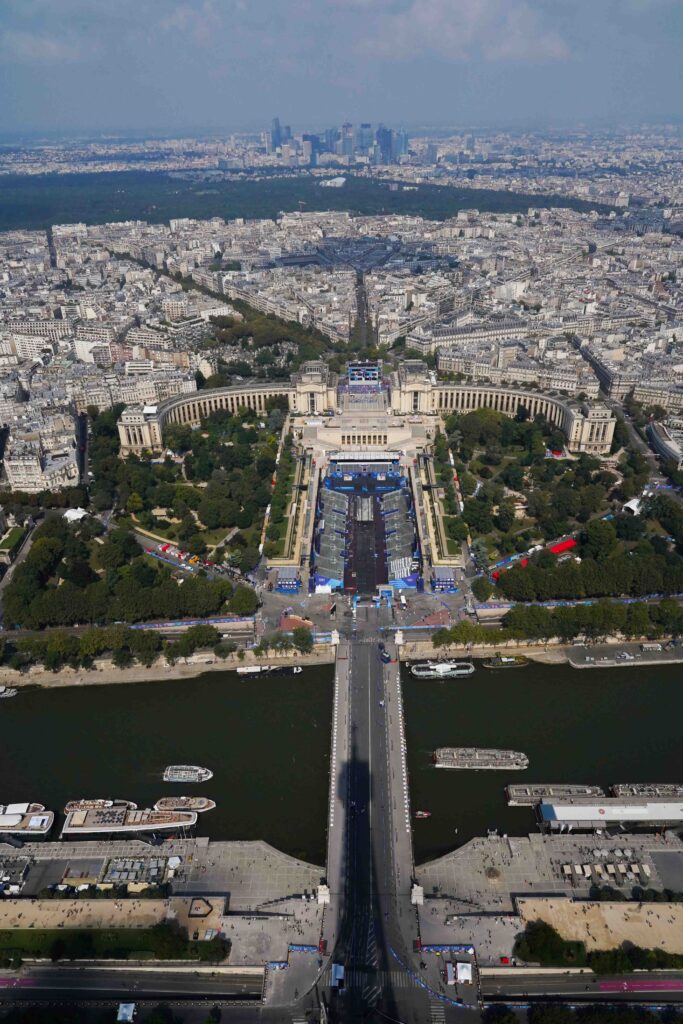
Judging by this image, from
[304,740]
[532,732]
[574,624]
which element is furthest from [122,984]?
[574,624]

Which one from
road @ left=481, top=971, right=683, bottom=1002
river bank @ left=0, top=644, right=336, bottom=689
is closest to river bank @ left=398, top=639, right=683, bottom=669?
river bank @ left=0, top=644, right=336, bottom=689

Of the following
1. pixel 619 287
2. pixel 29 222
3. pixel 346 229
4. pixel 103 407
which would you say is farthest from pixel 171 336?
pixel 29 222

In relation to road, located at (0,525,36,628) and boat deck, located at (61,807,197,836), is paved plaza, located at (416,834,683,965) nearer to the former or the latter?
boat deck, located at (61,807,197,836)

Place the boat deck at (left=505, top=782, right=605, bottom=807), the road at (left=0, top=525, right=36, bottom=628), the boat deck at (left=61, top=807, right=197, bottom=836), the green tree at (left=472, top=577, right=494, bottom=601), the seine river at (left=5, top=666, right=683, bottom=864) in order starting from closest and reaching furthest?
the boat deck at (left=61, top=807, right=197, bottom=836) < the boat deck at (left=505, top=782, right=605, bottom=807) < the seine river at (left=5, top=666, right=683, bottom=864) < the green tree at (left=472, top=577, right=494, bottom=601) < the road at (left=0, top=525, right=36, bottom=628)

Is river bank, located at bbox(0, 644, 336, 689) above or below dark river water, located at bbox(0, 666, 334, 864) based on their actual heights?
above

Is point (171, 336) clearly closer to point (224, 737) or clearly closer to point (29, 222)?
point (224, 737)

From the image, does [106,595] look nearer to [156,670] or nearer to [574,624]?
[156,670]

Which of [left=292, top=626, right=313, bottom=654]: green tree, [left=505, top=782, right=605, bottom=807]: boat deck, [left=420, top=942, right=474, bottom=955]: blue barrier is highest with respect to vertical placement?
[left=292, top=626, right=313, bottom=654]: green tree
